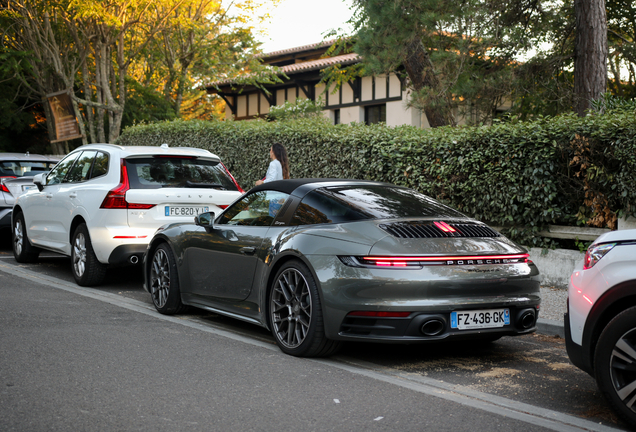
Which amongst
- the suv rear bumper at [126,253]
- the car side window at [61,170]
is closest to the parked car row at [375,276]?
the suv rear bumper at [126,253]

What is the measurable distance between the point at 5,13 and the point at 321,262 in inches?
764

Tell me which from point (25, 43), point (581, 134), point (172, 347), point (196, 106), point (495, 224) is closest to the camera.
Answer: point (172, 347)

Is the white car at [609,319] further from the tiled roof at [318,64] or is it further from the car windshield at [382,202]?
the tiled roof at [318,64]

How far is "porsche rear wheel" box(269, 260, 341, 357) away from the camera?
4977 millimetres

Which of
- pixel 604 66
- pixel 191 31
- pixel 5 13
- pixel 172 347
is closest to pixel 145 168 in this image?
pixel 172 347

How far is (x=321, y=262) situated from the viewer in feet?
16.2

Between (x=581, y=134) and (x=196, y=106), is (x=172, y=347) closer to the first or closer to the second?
(x=581, y=134)

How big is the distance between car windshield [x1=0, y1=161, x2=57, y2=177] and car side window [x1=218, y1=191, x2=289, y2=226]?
7559 millimetres

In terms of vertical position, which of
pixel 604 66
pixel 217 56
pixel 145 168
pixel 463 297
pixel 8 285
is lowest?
pixel 8 285

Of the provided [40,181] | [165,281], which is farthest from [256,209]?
[40,181]

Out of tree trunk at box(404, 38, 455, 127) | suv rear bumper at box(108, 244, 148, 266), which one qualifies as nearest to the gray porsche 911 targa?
suv rear bumper at box(108, 244, 148, 266)

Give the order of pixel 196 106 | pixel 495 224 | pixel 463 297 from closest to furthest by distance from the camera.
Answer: pixel 463 297, pixel 495 224, pixel 196 106

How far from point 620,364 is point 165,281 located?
14.6 ft

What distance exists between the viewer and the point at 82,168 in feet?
29.5
